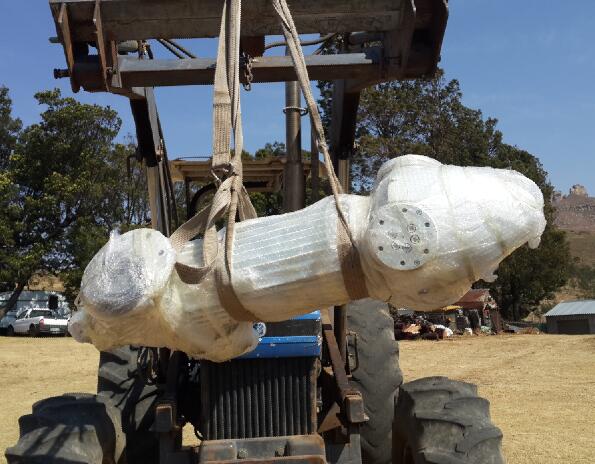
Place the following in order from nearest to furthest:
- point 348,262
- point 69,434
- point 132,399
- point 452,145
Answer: point 348,262
point 69,434
point 132,399
point 452,145

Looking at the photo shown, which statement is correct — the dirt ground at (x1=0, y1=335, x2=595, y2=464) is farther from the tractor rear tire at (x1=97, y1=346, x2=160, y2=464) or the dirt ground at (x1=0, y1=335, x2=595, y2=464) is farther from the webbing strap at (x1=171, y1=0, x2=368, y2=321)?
the webbing strap at (x1=171, y1=0, x2=368, y2=321)

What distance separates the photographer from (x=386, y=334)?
6.31m

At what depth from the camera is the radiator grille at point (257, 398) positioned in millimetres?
Result: 4727

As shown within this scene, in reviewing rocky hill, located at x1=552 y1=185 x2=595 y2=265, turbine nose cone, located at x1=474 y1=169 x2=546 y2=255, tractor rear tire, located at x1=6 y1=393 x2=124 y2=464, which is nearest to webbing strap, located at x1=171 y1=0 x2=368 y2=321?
turbine nose cone, located at x1=474 y1=169 x2=546 y2=255

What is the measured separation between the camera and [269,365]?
4773 millimetres


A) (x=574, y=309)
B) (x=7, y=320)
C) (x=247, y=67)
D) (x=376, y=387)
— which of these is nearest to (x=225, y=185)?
(x=247, y=67)

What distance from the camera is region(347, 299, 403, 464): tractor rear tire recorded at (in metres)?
5.90

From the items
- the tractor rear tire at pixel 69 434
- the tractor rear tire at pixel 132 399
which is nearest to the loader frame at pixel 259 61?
the tractor rear tire at pixel 69 434

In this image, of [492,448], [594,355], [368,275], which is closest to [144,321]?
[368,275]

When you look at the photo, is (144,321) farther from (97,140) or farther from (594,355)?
(97,140)

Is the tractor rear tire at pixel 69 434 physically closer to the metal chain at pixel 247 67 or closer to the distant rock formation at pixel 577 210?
the metal chain at pixel 247 67

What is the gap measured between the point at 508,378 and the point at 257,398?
13.0m

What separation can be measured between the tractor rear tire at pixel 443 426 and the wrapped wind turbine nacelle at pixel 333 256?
196 centimetres

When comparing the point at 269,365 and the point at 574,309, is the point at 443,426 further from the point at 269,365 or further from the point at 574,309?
the point at 574,309
